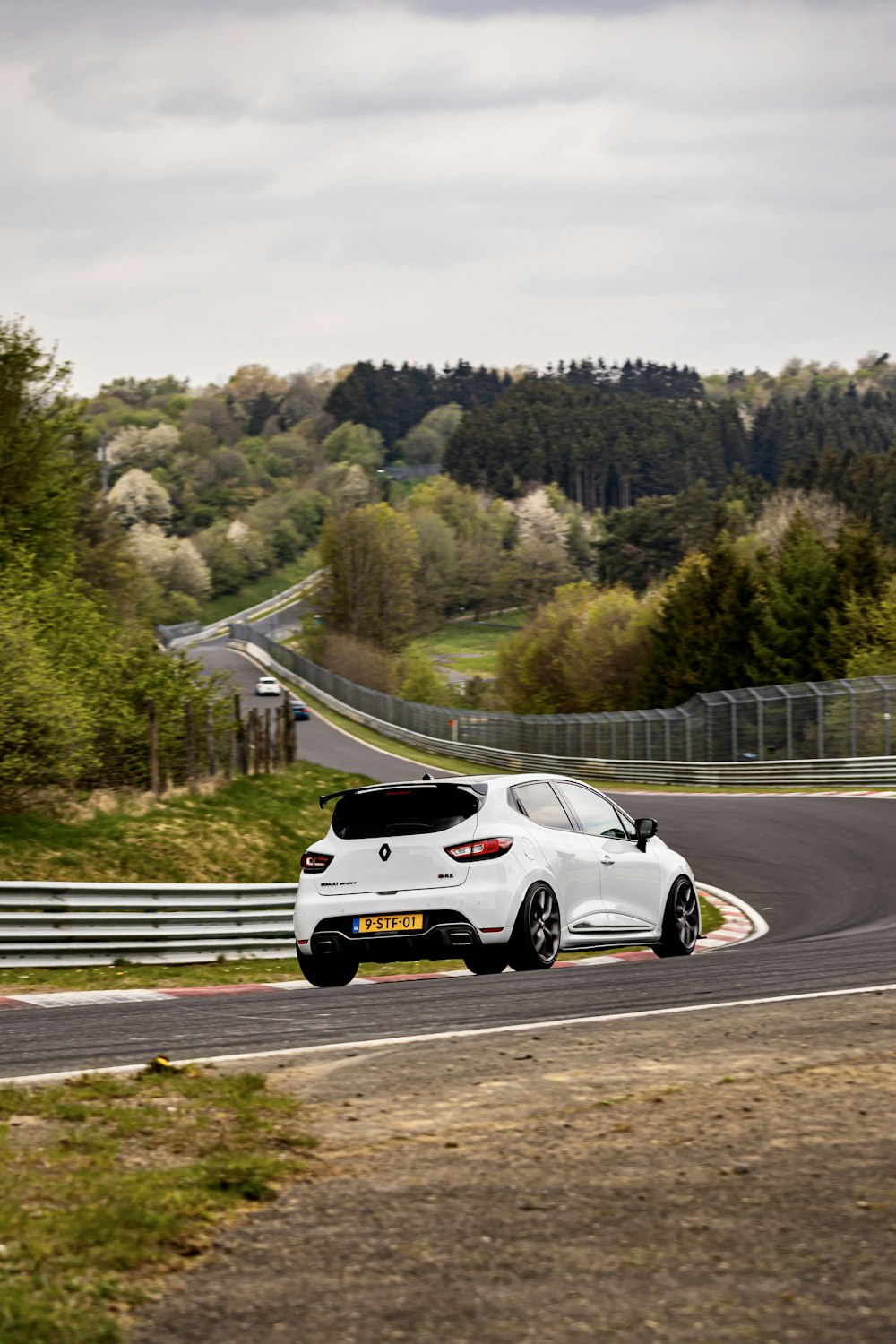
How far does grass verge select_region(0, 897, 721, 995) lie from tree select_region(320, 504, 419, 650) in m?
111

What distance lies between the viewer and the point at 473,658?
493ft

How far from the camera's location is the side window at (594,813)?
12.8 meters

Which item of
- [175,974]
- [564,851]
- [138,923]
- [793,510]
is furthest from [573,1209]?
[793,510]

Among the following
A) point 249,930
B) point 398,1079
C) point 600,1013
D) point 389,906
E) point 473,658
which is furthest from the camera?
point 473,658

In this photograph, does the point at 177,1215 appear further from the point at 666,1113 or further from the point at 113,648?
the point at 113,648

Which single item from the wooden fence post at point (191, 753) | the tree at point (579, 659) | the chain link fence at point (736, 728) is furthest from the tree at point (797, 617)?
the wooden fence post at point (191, 753)

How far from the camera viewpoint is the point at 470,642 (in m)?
162

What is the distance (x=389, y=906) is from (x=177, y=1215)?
21.9ft

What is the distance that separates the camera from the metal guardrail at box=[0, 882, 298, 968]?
1480 centimetres

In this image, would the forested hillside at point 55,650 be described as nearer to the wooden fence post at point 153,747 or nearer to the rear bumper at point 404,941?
the wooden fence post at point 153,747

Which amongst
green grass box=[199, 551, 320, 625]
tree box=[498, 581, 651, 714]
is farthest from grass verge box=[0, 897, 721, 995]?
green grass box=[199, 551, 320, 625]

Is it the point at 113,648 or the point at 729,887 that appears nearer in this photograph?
the point at 729,887

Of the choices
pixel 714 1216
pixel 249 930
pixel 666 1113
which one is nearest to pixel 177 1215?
pixel 714 1216

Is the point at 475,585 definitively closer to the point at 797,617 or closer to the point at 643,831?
the point at 797,617
